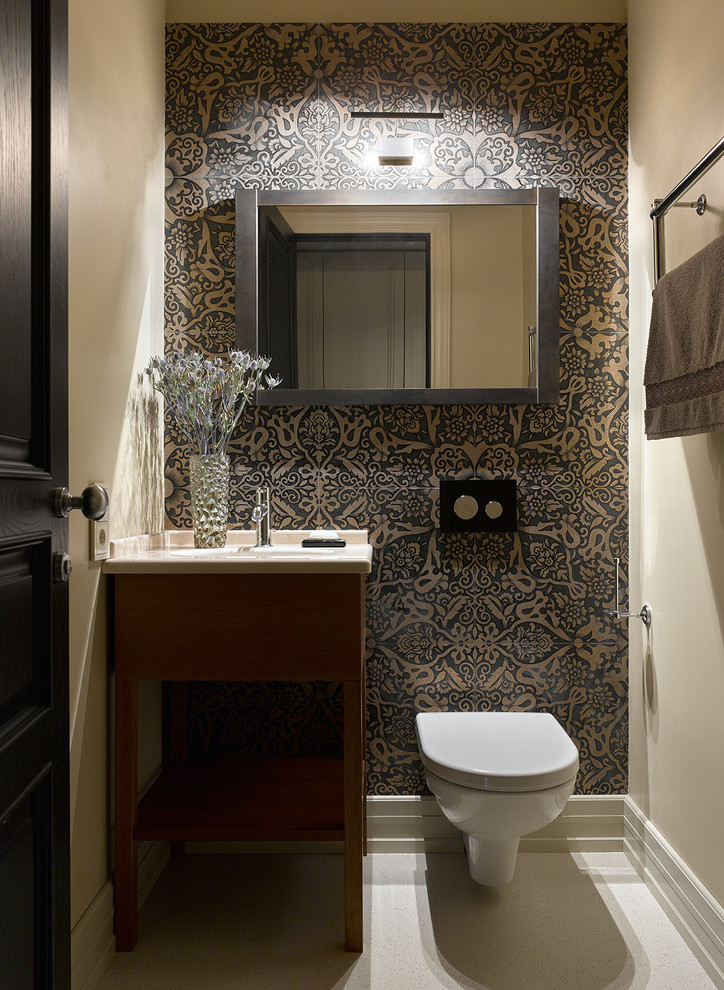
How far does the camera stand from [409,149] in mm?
2029

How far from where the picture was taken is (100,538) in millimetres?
1547

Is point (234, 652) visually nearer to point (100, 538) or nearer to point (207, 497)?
point (100, 538)

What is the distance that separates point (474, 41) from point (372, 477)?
136cm

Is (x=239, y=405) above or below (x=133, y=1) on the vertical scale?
below

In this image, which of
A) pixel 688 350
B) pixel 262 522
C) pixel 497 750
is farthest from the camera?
pixel 262 522

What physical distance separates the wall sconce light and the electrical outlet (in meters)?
1.27

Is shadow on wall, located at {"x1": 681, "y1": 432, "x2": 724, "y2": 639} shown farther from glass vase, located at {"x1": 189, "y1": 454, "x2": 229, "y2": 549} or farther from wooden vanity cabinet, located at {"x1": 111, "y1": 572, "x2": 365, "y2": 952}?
glass vase, located at {"x1": 189, "y1": 454, "x2": 229, "y2": 549}

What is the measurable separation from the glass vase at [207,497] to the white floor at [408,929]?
3.09ft

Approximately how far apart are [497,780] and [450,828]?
0.65 metres

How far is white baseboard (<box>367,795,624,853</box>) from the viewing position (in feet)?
6.70

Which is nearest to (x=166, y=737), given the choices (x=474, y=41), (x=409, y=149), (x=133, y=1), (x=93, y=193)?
(x=93, y=193)

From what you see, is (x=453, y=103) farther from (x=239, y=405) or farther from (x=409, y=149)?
(x=239, y=405)

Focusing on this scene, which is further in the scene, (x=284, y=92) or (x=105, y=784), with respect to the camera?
(x=284, y=92)

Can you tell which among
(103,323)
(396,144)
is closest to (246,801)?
(103,323)
